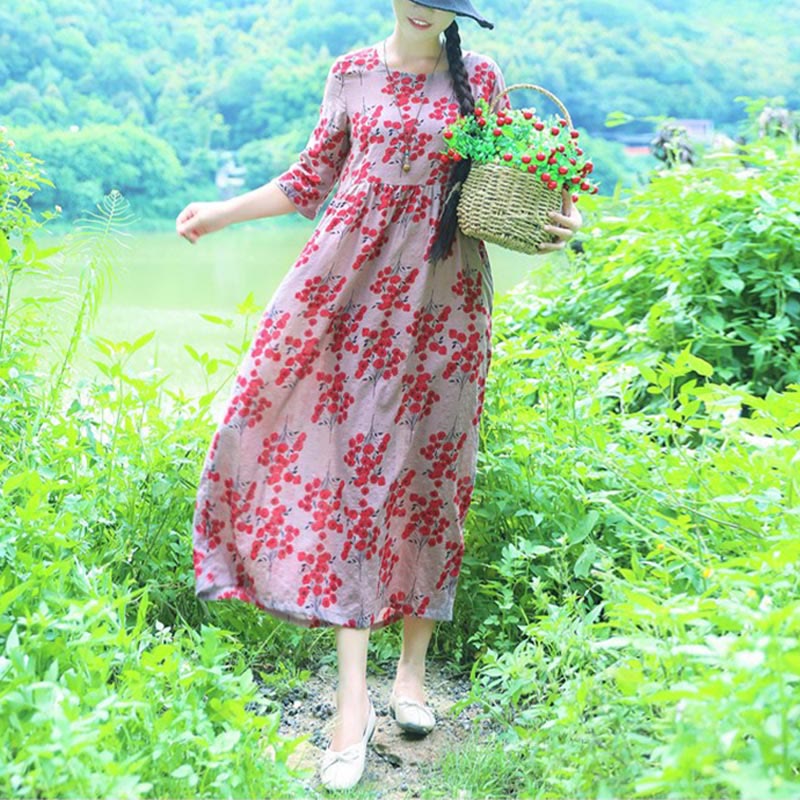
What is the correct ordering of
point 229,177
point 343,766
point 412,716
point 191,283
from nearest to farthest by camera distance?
1. point 343,766
2. point 412,716
3. point 191,283
4. point 229,177

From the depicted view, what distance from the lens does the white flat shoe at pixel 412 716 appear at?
183 cm

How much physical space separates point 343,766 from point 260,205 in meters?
0.80

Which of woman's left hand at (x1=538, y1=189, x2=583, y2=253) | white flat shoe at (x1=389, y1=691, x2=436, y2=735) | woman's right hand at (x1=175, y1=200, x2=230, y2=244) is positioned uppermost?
woman's left hand at (x1=538, y1=189, x2=583, y2=253)

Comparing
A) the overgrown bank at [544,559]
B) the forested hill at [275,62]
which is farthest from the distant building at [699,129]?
the overgrown bank at [544,559]

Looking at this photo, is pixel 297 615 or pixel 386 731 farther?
pixel 386 731

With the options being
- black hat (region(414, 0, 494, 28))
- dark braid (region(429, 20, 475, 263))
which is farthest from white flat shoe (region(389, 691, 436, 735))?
black hat (region(414, 0, 494, 28))

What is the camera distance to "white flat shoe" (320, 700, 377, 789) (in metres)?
1.68

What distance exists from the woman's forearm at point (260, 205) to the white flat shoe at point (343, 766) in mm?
760

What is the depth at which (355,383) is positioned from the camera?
5.85 ft

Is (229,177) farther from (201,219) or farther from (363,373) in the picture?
(363,373)

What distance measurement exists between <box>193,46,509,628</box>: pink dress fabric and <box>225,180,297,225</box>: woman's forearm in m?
0.09

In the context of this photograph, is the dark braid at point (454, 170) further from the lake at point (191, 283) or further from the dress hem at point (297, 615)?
the lake at point (191, 283)

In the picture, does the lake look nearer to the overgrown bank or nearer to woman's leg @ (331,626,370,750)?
the overgrown bank

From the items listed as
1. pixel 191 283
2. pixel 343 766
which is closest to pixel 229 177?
pixel 191 283
